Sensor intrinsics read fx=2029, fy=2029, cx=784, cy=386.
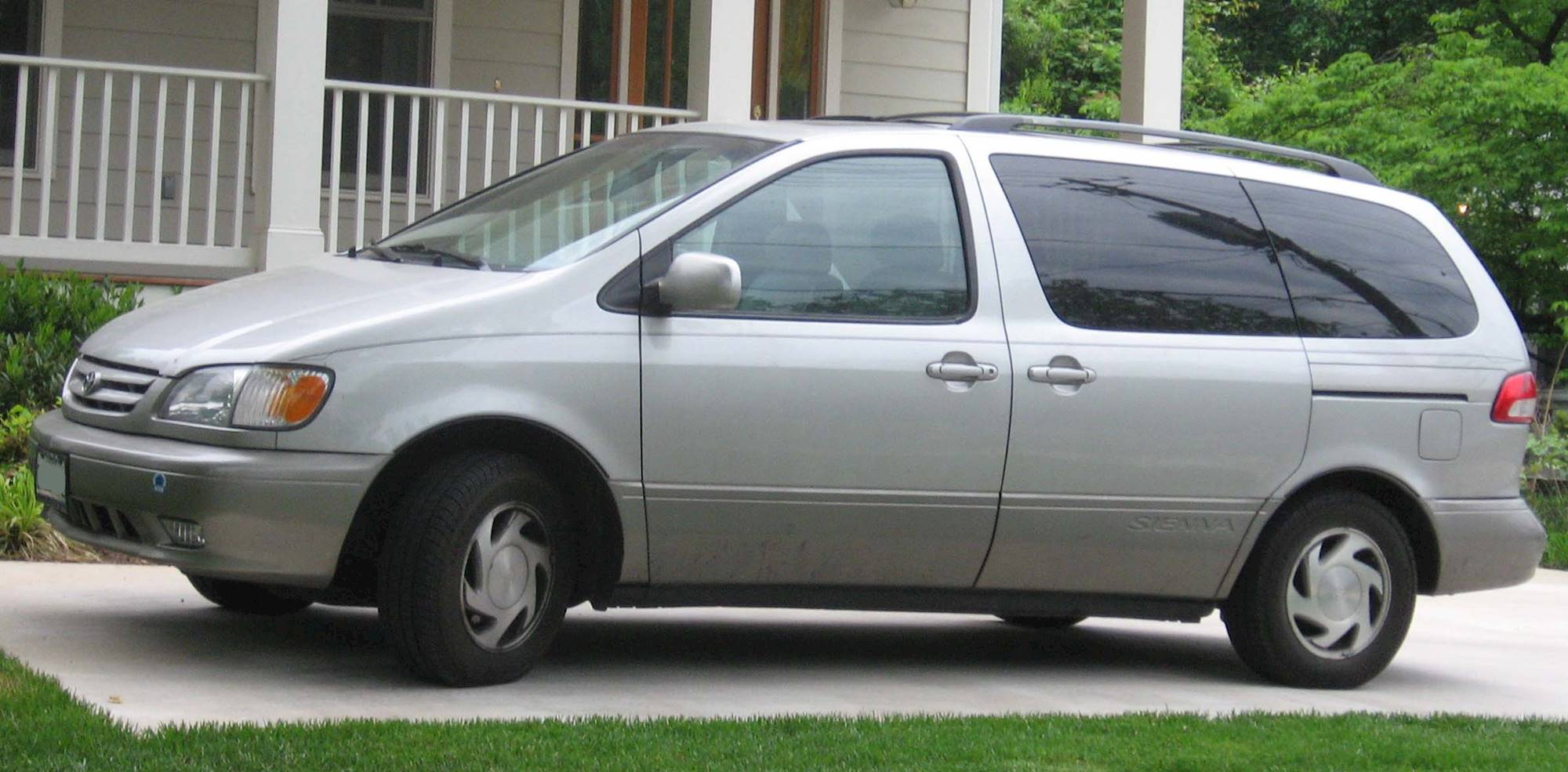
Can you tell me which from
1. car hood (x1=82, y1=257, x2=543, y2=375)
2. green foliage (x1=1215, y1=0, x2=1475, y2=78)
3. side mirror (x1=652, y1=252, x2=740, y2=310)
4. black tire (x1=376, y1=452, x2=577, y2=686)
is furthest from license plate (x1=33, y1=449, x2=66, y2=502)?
green foliage (x1=1215, y1=0, x2=1475, y2=78)

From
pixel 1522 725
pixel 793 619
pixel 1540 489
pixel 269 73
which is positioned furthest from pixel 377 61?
pixel 1522 725

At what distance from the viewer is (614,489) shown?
595cm

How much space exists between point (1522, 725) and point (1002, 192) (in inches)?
91.7

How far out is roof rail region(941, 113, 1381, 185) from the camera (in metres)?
6.90

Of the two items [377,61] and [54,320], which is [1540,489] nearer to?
[377,61]

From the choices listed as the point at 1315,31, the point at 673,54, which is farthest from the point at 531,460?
the point at 1315,31

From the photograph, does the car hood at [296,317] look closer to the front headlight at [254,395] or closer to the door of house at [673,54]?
the front headlight at [254,395]

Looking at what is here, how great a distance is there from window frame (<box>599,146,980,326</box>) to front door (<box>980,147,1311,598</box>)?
0.37 ft

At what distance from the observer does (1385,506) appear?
7.09m

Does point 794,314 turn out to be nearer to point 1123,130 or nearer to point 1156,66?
point 1123,130

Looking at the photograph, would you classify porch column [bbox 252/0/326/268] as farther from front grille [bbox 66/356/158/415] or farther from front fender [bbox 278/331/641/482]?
front fender [bbox 278/331/641/482]

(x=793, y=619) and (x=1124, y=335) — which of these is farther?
(x=793, y=619)

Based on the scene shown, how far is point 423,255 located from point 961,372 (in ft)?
5.78

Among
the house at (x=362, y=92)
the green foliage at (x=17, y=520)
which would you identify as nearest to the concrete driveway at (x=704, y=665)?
the green foliage at (x=17, y=520)
